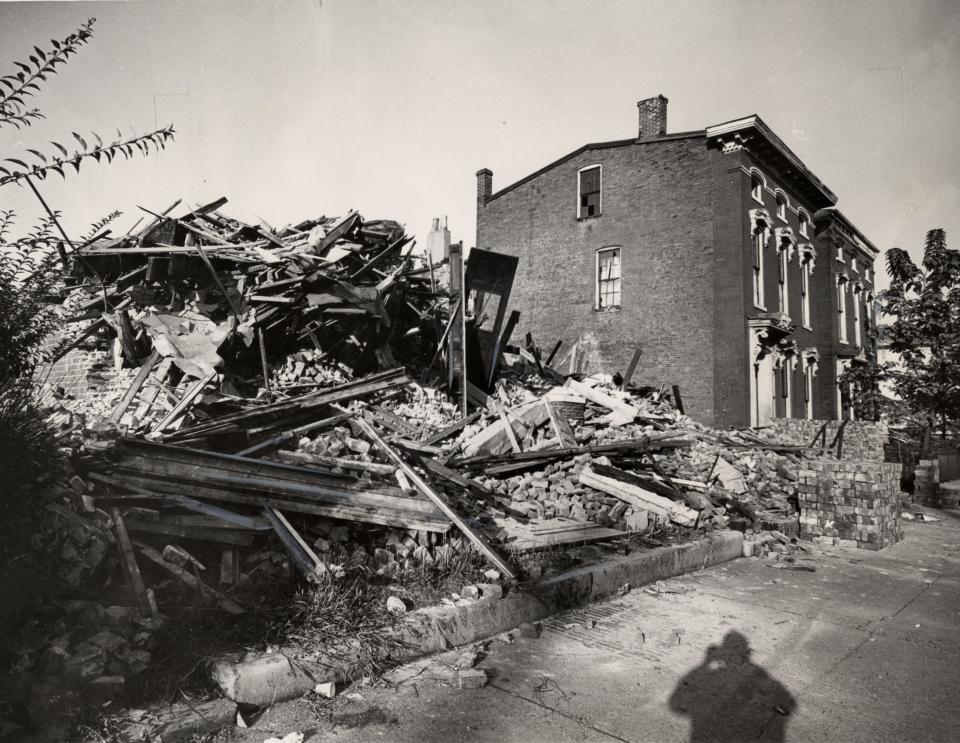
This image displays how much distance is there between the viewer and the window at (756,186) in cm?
1730

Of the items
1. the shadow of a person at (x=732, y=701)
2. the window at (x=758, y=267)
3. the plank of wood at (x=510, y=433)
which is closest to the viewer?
the shadow of a person at (x=732, y=701)

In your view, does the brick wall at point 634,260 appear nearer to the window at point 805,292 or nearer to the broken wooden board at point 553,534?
the window at point 805,292

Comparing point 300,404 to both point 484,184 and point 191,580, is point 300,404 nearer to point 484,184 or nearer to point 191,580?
point 191,580

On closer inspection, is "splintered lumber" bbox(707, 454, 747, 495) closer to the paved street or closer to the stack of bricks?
the stack of bricks

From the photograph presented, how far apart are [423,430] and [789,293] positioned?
16.1 meters

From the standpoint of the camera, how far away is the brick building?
16547 mm

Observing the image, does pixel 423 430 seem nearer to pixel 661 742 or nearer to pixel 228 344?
pixel 228 344

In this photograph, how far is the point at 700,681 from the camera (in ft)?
11.0

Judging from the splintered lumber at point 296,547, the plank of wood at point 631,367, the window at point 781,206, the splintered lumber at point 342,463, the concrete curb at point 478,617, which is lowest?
the concrete curb at point 478,617

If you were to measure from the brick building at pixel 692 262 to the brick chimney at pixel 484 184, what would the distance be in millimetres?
72

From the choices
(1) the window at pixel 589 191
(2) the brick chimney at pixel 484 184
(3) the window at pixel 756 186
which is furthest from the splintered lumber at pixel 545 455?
(2) the brick chimney at pixel 484 184

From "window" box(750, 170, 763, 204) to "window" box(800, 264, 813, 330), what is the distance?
4620mm

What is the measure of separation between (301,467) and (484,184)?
19792mm

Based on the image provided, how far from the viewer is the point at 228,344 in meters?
9.06
